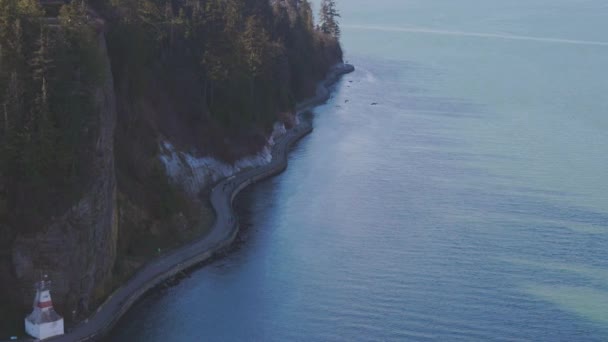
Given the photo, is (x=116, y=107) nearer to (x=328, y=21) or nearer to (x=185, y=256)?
(x=185, y=256)

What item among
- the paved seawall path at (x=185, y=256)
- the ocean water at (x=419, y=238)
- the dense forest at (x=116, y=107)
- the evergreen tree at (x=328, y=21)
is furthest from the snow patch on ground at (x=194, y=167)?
the evergreen tree at (x=328, y=21)

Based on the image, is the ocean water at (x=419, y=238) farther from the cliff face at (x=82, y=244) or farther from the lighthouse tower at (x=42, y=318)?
the lighthouse tower at (x=42, y=318)

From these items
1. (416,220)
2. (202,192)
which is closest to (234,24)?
(202,192)

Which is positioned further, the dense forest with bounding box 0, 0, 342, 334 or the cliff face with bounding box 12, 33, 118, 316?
the dense forest with bounding box 0, 0, 342, 334

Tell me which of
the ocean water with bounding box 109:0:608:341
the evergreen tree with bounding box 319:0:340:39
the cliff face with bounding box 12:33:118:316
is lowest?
the ocean water with bounding box 109:0:608:341

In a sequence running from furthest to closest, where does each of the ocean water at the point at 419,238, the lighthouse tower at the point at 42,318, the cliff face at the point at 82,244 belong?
1. the ocean water at the point at 419,238
2. the cliff face at the point at 82,244
3. the lighthouse tower at the point at 42,318

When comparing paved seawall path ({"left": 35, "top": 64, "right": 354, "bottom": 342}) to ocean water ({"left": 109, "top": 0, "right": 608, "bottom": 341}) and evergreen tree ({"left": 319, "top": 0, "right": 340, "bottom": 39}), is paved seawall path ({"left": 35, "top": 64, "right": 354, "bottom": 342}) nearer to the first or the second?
ocean water ({"left": 109, "top": 0, "right": 608, "bottom": 341})

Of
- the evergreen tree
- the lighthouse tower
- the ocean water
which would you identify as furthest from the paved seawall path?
the evergreen tree
